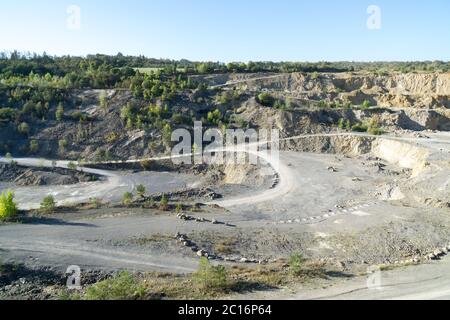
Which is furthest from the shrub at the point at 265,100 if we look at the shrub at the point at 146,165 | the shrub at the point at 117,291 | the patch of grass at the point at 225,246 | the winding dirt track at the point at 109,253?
the shrub at the point at 117,291

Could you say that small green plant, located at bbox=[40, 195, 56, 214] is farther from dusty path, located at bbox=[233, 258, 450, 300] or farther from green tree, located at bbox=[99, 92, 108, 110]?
green tree, located at bbox=[99, 92, 108, 110]

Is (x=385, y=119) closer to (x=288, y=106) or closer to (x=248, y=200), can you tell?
(x=288, y=106)

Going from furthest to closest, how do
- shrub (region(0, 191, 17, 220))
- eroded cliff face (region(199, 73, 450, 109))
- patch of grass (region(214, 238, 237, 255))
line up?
eroded cliff face (region(199, 73, 450, 109))
shrub (region(0, 191, 17, 220))
patch of grass (region(214, 238, 237, 255))

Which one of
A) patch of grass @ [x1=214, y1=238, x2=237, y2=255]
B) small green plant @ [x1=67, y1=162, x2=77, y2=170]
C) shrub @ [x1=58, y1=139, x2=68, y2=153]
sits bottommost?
patch of grass @ [x1=214, y1=238, x2=237, y2=255]

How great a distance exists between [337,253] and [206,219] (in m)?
8.51

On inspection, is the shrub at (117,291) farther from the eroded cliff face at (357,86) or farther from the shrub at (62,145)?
the eroded cliff face at (357,86)

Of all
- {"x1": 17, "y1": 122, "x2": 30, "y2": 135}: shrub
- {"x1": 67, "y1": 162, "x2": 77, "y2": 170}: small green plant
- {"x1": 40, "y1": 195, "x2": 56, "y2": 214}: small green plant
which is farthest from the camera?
{"x1": 17, "y1": 122, "x2": 30, "y2": 135}: shrub

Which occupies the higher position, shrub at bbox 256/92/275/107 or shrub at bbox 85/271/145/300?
shrub at bbox 256/92/275/107

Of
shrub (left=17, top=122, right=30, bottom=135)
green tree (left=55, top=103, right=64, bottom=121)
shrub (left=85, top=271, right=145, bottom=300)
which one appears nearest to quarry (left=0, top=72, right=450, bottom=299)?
shrub (left=17, top=122, right=30, bottom=135)

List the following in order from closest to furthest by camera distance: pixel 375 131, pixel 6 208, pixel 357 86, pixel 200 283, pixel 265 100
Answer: pixel 200 283 → pixel 6 208 → pixel 375 131 → pixel 265 100 → pixel 357 86

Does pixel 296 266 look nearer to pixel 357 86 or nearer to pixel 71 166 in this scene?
pixel 71 166

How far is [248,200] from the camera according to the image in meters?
32.1

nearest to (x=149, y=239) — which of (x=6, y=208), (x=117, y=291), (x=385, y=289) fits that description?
(x=117, y=291)

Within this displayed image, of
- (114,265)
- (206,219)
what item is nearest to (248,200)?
(206,219)
